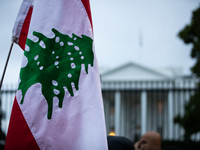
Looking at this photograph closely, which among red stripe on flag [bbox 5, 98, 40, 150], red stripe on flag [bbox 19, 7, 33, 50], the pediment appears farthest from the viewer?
the pediment

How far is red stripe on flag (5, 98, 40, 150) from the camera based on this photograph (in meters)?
1.56

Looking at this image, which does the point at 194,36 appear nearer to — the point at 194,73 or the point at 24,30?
the point at 194,73

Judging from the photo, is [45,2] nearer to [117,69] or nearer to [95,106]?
[95,106]

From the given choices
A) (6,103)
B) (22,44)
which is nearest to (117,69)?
(6,103)

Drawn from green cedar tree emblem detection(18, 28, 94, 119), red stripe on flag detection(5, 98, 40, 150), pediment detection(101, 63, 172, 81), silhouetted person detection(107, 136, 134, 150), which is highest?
green cedar tree emblem detection(18, 28, 94, 119)

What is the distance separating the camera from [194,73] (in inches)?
405

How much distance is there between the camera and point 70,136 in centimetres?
159

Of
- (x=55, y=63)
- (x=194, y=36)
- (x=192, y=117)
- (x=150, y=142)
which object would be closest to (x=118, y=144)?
(x=55, y=63)

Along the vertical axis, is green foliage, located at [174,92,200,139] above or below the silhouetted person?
below

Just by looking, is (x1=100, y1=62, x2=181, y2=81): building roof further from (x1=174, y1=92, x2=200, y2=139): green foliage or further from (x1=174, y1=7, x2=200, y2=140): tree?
(x1=174, y1=92, x2=200, y2=139): green foliage

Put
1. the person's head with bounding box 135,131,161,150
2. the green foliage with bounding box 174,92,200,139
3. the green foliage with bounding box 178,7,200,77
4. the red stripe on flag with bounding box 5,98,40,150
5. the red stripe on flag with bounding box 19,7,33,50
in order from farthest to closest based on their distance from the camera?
the green foliage with bounding box 178,7,200,77, the green foliage with bounding box 174,92,200,139, the person's head with bounding box 135,131,161,150, the red stripe on flag with bounding box 19,7,33,50, the red stripe on flag with bounding box 5,98,40,150

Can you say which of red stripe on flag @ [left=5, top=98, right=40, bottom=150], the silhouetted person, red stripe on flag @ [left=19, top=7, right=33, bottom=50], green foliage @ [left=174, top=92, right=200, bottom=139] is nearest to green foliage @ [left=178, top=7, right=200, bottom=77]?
green foliage @ [left=174, top=92, right=200, bottom=139]

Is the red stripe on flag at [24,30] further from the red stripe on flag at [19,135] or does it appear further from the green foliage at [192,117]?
the green foliage at [192,117]

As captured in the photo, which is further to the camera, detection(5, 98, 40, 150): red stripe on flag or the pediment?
the pediment
